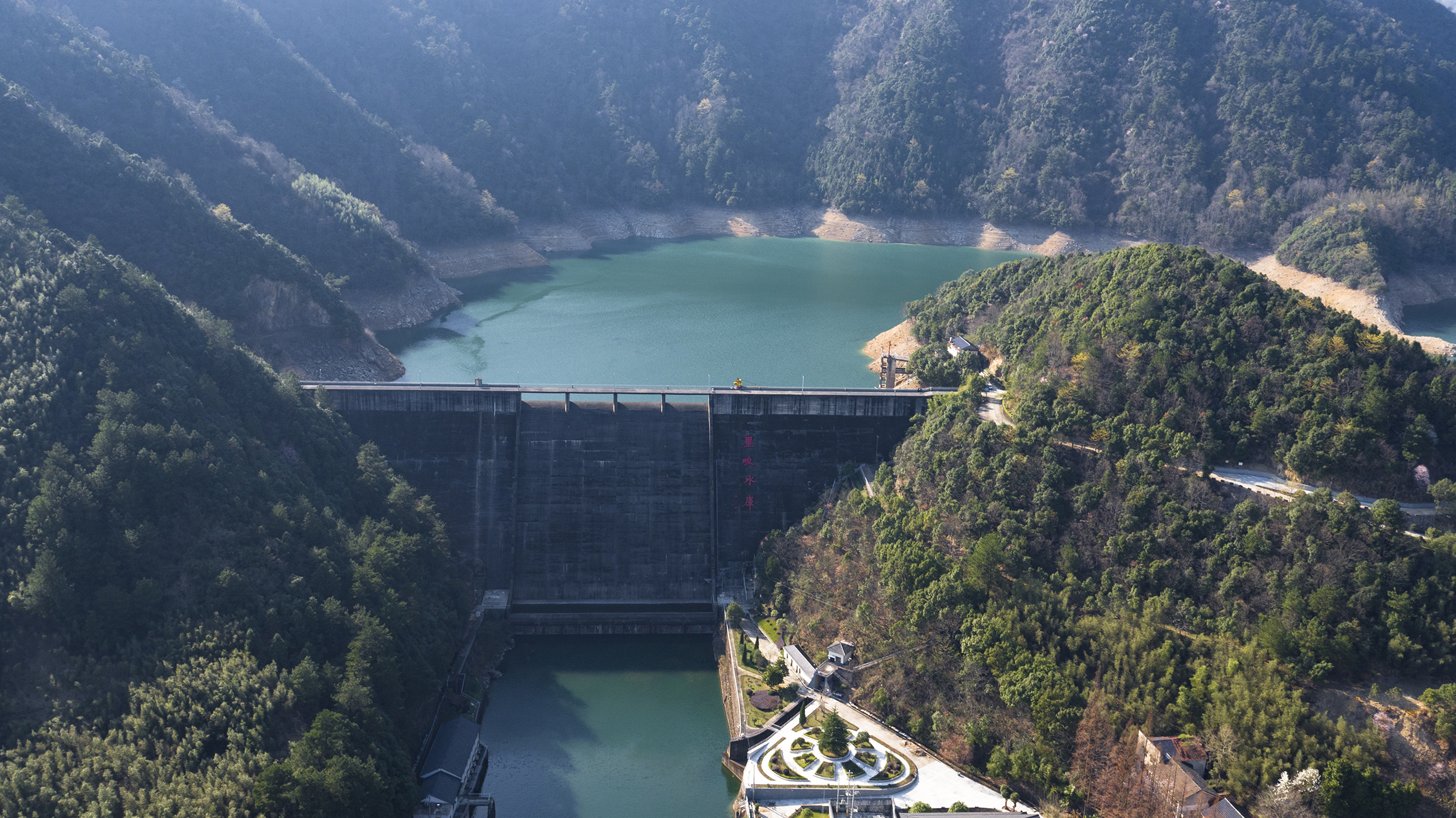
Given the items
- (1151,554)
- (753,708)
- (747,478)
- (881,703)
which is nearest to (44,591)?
(753,708)

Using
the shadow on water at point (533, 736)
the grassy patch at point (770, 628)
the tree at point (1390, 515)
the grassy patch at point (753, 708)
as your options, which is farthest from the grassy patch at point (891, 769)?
the tree at point (1390, 515)

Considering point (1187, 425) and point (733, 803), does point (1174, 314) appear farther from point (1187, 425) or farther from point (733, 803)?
point (733, 803)

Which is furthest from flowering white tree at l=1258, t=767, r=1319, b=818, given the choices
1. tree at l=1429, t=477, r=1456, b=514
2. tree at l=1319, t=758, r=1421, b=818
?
tree at l=1429, t=477, r=1456, b=514

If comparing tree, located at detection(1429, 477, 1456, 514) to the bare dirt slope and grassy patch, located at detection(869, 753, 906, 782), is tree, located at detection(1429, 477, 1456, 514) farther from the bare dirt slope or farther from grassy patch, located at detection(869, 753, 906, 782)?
the bare dirt slope

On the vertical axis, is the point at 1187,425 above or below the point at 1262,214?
below

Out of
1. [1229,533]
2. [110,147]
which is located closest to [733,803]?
[1229,533]

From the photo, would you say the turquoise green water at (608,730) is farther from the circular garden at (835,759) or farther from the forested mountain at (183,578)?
the forested mountain at (183,578)

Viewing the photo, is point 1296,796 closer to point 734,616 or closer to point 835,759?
point 835,759

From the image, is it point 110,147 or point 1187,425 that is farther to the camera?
point 110,147

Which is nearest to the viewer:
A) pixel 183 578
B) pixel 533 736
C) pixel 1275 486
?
pixel 183 578
